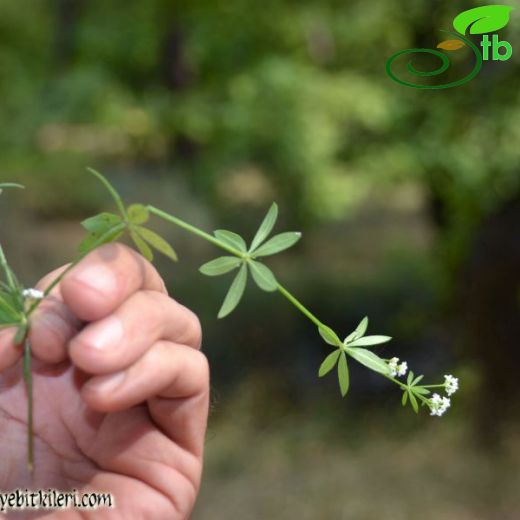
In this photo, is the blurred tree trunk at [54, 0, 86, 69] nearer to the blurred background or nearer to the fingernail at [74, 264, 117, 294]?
the blurred background

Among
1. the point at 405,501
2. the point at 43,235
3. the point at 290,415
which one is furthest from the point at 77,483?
the point at 43,235

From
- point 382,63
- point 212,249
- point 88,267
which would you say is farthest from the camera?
point 212,249

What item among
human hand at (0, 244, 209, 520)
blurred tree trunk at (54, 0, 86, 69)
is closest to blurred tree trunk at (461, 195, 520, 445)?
human hand at (0, 244, 209, 520)

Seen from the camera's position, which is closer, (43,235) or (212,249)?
(212,249)

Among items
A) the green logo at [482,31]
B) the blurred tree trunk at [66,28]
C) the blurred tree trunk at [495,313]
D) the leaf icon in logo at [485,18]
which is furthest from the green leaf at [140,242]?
the blurred tree trunk at [66,28]

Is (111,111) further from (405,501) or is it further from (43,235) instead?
(405,501)

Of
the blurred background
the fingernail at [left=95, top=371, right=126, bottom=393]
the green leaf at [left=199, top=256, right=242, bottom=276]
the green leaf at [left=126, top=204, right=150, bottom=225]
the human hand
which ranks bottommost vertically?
the blurred background

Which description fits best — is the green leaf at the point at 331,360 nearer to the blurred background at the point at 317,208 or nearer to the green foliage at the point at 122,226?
the green foliage at the point at 122,226
